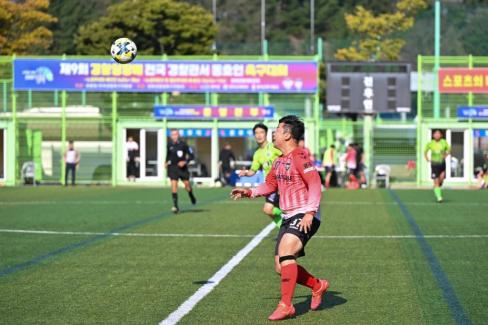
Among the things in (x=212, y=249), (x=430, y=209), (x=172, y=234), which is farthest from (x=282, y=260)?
(x=430, y=209)

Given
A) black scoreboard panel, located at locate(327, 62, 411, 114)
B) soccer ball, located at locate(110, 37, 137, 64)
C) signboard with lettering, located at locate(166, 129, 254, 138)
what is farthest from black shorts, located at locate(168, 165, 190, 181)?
signboard with lettering, located at locate(166, 129, 254, 138)

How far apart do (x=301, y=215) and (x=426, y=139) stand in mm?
32374

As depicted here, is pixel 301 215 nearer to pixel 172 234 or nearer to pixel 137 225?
pixel 172 234

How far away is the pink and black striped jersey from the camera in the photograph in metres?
9.58

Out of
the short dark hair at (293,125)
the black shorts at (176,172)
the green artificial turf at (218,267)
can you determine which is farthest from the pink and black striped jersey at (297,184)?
the black shorts at (176,172)

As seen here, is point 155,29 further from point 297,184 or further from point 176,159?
point 297,184

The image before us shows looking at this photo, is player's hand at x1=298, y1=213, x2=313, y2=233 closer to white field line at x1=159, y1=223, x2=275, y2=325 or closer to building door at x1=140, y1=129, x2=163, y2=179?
white field line at x1=159, y1=223, x2=275, y2=325

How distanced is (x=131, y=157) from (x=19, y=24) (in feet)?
73.6

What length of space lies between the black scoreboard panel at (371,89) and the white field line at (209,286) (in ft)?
77.8

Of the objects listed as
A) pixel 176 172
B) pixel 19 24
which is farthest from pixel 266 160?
pixel 19 24

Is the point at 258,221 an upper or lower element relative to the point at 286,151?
lower

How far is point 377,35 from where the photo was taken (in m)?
67.6

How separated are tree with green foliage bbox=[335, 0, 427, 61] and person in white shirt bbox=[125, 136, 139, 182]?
83.4 feet

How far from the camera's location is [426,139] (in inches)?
1628
